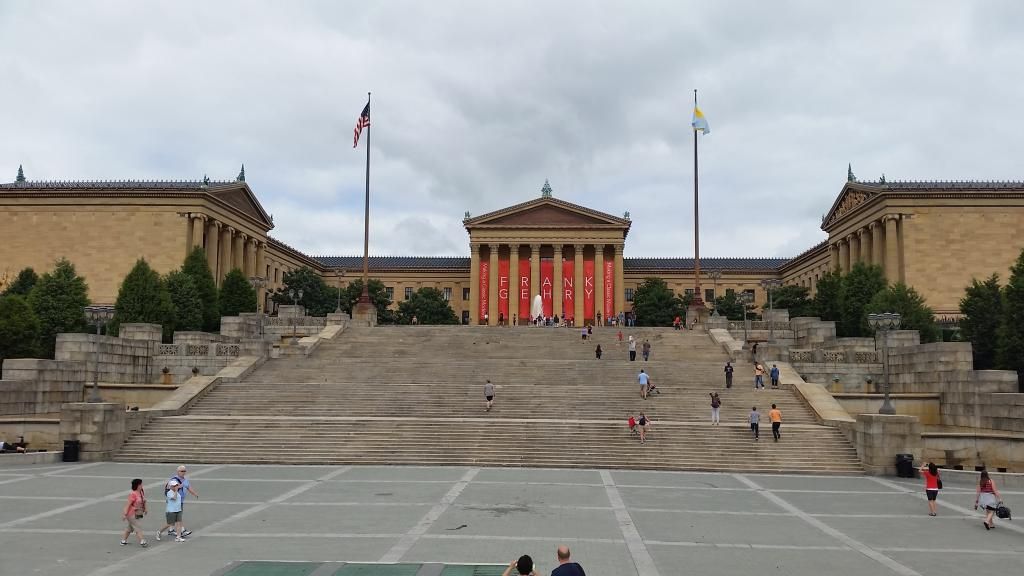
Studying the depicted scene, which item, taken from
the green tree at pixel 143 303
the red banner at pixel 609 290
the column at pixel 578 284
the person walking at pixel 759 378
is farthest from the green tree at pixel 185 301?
the column at pixel 578 284

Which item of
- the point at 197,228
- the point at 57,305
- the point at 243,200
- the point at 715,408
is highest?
the point at 243,200

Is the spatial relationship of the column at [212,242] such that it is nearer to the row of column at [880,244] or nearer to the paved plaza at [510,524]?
the paved plaza at [510,524]

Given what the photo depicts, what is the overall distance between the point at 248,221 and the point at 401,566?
81.7m

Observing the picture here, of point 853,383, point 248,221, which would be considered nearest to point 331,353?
point 853,383

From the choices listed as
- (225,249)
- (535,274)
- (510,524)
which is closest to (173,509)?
(510,524)

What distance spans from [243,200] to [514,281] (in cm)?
3329

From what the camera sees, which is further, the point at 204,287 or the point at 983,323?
the point at 204,287

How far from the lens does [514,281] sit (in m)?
95.9

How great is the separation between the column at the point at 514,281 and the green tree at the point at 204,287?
39.1 m

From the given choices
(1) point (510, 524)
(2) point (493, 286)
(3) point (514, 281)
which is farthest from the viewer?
(2) point (493, 286)

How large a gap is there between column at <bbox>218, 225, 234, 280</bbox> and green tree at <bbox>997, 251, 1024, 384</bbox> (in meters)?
71.2

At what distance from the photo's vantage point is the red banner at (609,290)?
8969 cm

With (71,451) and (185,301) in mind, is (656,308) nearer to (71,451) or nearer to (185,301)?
(185,301)

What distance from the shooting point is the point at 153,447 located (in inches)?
1098
